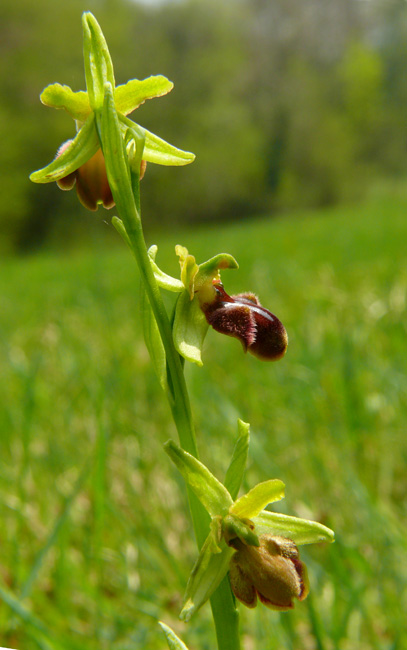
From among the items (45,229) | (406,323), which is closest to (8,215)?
(45,229)

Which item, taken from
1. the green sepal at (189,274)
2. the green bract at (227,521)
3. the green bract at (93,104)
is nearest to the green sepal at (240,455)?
the green bract at (227,521)

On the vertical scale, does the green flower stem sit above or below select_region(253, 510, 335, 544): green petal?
above

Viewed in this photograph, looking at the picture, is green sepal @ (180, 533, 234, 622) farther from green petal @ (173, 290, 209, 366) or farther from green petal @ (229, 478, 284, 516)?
green petal @ (173, 290, 209, 366)

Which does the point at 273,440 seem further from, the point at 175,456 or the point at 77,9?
the point at 77,9

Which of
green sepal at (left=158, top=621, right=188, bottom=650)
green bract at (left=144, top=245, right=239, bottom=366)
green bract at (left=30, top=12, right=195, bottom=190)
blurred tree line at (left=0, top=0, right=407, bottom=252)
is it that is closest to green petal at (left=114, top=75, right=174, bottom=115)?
green bract at (left=30, top=12, right=195, bottom=190)

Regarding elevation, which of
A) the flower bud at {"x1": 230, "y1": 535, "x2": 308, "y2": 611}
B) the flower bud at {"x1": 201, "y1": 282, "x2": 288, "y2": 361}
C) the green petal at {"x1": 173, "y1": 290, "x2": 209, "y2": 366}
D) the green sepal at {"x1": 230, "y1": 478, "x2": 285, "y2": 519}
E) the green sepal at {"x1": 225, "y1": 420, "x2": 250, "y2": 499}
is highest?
the green petal at {"x1": 173, "y1": 290, "x2": 209, "y2": 366}

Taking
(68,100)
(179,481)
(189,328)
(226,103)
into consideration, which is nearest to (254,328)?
(189,328)

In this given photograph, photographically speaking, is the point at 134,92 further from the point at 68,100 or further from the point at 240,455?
the point at 240,455
